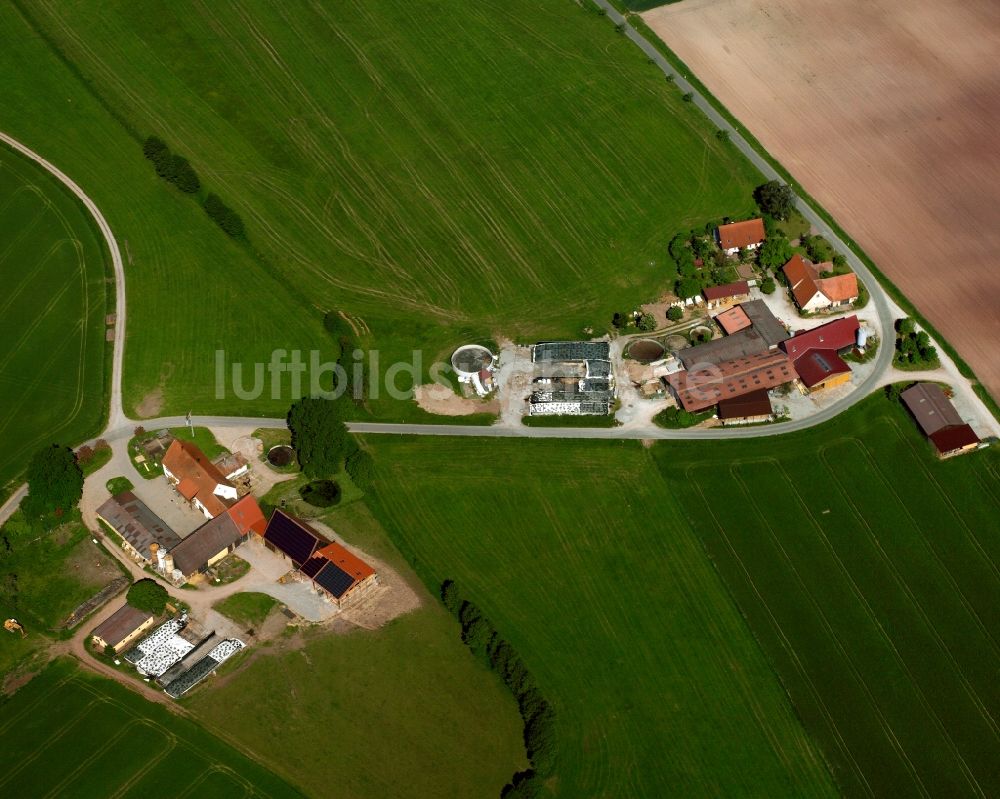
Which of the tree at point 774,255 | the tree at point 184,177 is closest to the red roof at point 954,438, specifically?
the tree at point 774,255

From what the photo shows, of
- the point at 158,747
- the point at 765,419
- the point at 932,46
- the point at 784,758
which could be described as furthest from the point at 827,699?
the point at 932,46

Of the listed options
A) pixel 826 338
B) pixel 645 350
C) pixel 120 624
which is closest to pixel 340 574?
pixel 120 624

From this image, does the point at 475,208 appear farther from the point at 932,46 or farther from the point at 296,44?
the point at 932,46

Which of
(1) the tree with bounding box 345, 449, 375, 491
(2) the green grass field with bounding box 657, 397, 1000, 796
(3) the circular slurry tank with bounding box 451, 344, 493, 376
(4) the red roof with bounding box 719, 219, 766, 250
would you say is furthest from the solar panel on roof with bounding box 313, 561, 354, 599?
(4) the red roof with bounding box 719, 219, 766, 250

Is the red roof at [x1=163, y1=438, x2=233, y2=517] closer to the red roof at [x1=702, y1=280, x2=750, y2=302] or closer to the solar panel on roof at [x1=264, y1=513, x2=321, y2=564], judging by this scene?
the solar panel on roof at [x1=264, y1=513, x2=321, y2=564]

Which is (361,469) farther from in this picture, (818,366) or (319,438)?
(818,366)

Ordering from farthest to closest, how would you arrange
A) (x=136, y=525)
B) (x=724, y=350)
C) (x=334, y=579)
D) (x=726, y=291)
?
(x=726, y=291) < (x=724, y=350) < (x=136, y=525) < (x=334, y=579)

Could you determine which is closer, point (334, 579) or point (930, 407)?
point (334, 579)
